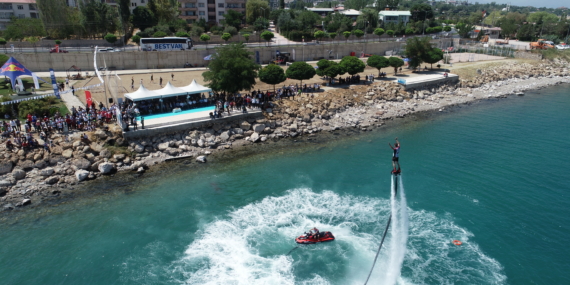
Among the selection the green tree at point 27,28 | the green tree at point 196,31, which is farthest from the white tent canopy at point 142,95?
the green tree at point 27,28

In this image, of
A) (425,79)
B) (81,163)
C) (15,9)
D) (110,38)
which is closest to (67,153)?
(81,163)

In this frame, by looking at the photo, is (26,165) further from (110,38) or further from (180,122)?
(110,38)

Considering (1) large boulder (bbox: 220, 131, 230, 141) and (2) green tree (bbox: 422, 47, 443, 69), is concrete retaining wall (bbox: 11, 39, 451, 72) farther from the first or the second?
(1) large boulder (bbox: 220, 131, 230, 141)

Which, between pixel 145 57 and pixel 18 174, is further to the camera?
pixel 145 57

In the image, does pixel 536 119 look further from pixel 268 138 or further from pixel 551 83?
pixel 268 138

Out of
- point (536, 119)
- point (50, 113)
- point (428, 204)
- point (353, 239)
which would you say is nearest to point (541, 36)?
point (536, 119)
